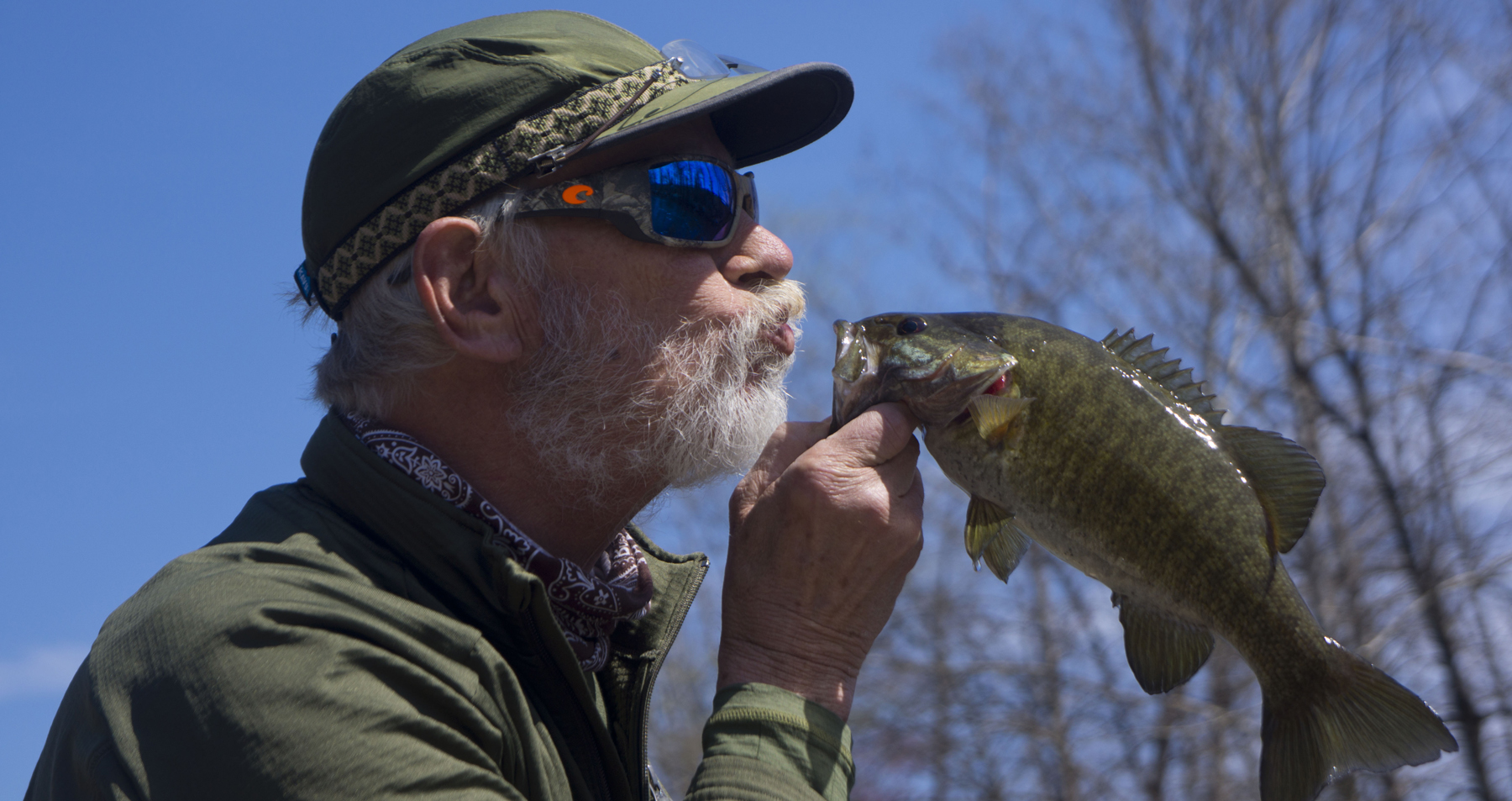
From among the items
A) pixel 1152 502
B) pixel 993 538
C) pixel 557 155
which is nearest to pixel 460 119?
pixel 557 155

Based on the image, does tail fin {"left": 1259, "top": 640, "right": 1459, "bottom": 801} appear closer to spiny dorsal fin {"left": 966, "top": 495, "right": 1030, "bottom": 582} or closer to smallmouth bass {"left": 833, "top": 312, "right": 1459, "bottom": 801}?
smallmouth bass {"left": 833, "top": 312, "right": 1459, "bottom": 801}

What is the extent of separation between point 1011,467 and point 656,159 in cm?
110

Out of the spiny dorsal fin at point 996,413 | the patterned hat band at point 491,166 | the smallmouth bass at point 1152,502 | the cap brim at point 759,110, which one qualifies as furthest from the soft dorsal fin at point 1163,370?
the patterned hat band at point 491,166

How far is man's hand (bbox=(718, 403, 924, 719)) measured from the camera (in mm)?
2320

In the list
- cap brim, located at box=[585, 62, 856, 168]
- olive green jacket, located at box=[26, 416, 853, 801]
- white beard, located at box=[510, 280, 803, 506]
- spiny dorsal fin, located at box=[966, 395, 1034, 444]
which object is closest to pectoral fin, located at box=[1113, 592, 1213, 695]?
spiny dorsal fin, located at box=[966, 395, 1034, 444]

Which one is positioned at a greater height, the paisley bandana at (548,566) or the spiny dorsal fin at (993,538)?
the spiny dorsal fin at (993,538)

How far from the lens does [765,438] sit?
2920mm

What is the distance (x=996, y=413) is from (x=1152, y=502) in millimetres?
350

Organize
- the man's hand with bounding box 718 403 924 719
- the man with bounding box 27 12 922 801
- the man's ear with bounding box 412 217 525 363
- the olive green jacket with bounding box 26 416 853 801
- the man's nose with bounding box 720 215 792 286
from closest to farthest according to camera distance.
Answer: the olive green jacket with bounding box 26 416 853 801 → the man with bounding box 27 12 922 801 → the man's hand with bounding box 718 403 924 719 → the man's ear with bounding box 412 217 525 363 → the man's nose with bounding box 720 215 792 286

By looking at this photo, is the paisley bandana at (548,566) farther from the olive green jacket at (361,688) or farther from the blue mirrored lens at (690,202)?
the blue mirrored lens at (690,202)

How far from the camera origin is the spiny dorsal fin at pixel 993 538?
263 cm

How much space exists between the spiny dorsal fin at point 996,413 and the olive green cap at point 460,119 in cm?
93

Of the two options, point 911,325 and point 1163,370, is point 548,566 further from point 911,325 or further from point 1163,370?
point 1163,370

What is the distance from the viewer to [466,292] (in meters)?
2.80
